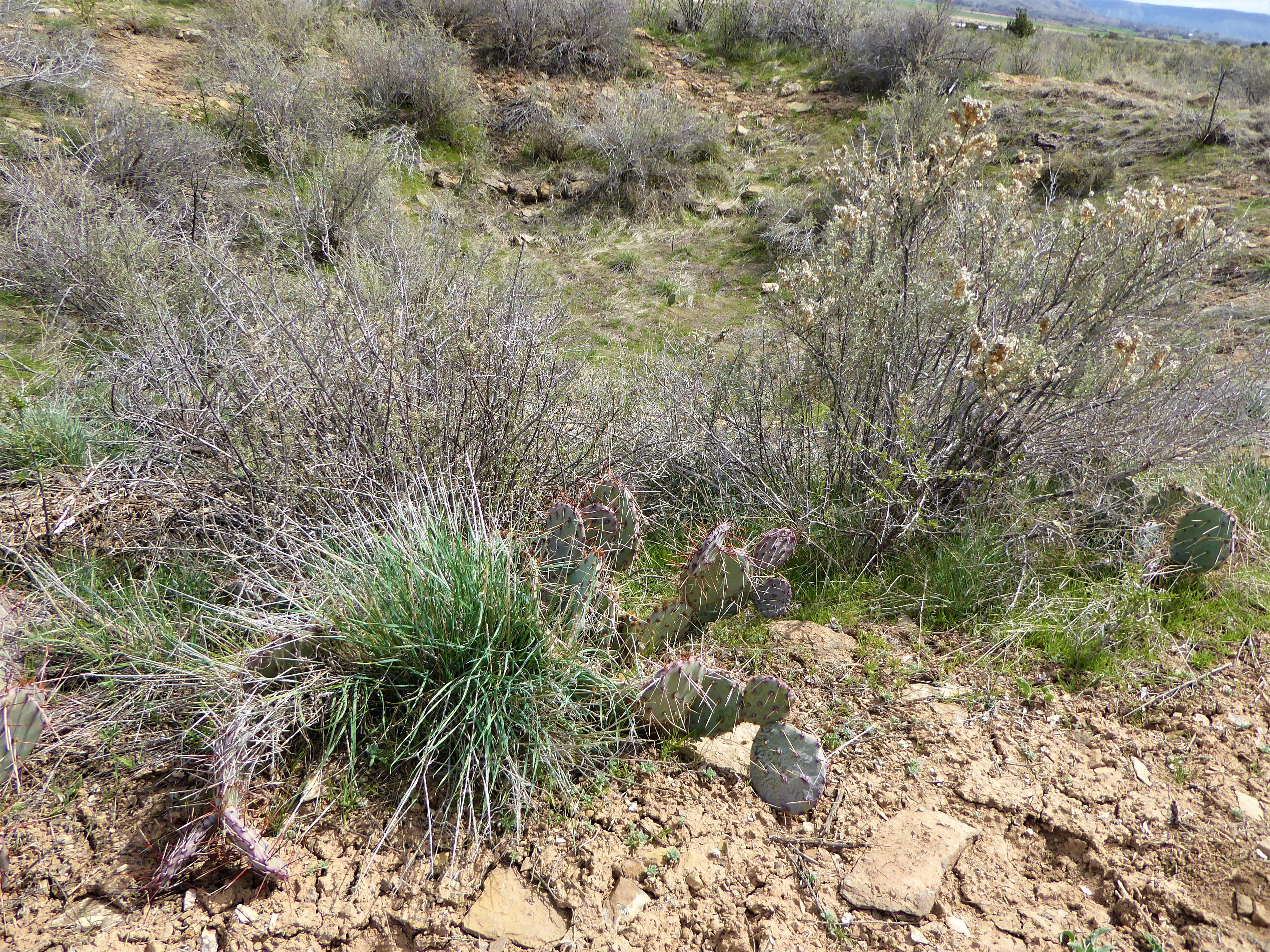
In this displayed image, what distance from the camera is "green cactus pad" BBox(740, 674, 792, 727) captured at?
2.09 meters

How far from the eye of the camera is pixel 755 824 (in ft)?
6.67

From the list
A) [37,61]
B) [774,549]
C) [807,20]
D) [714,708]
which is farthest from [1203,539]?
[807,20]

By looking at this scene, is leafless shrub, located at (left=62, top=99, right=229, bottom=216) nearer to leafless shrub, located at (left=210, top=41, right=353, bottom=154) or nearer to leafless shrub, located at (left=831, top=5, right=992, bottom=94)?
leafless shrub, located at (left=210, top=41, right=353, bottom=154)

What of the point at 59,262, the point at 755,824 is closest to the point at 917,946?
the point at 755,824

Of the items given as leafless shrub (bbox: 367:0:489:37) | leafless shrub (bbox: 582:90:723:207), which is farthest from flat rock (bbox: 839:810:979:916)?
leafless shrub (bbox: 367:0:489:37)

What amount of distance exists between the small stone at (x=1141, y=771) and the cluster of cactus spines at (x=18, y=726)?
10.5 ft

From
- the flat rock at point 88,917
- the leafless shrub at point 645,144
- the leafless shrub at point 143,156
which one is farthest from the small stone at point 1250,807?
the leafless shrub at point 645,144

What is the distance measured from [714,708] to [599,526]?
759 mm

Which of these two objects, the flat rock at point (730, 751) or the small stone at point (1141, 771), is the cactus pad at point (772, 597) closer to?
the flat rock at point (730, 751)

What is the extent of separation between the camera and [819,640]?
2.77m

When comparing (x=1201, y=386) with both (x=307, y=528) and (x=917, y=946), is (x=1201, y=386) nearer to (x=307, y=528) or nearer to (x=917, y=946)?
(x=917, y=946)

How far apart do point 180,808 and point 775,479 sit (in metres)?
2.65

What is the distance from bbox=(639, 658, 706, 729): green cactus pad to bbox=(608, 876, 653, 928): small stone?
46cm

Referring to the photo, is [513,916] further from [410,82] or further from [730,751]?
[410,82]
